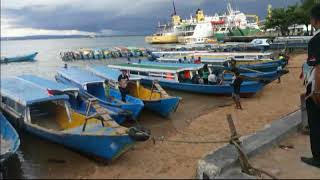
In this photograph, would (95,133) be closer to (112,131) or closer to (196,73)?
(112,131)

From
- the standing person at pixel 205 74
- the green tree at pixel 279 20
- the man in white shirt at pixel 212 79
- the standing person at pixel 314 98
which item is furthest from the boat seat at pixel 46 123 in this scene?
the green tree at pixel 279 20

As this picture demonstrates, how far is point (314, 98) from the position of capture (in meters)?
5.41

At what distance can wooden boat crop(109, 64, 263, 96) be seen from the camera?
55.1ft

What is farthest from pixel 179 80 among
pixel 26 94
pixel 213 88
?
pixel 26 94

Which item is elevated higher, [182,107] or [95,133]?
[95,133]

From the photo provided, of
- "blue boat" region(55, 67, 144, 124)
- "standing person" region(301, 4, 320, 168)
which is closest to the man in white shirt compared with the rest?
"blue boat" region(55, 67, 144, 124)

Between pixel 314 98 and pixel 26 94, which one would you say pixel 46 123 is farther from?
pixel 314 98

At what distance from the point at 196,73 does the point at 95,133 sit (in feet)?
38.5

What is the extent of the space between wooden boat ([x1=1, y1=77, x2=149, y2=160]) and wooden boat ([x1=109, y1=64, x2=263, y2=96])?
6.90 m

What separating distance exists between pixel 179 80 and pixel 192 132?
8.01 metres

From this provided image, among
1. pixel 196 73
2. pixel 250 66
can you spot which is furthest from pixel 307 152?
pixel 250 66

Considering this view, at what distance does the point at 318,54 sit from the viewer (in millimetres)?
5211

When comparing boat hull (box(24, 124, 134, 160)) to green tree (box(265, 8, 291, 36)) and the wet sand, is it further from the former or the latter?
green tree (box(265, 8, 291, 36))

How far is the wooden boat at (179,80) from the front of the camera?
1680cm
